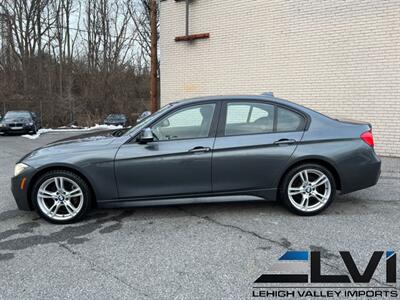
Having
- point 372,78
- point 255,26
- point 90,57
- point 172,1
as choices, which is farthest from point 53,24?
point 372,78

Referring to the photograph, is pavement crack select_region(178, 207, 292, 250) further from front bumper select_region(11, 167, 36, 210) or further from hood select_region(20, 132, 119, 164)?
front bumper select_region(11, 167, 36, 210)

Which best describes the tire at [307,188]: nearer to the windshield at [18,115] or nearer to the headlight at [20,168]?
the headlight at [20,168]

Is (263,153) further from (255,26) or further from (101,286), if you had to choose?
(255,26)

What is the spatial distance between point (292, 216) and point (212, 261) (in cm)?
155

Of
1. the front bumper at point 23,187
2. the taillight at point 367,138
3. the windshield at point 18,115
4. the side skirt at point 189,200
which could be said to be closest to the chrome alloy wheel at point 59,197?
the front bumper at point 23,187

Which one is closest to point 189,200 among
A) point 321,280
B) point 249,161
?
point 249,161

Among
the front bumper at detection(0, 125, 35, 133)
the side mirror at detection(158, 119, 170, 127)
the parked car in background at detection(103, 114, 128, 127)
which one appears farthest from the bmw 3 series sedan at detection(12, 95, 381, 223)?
the parked car in background at detection(103, 114, 128, 127)

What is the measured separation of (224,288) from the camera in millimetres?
2594

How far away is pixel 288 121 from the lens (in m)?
4.15

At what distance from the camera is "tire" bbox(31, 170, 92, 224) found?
12.7ft

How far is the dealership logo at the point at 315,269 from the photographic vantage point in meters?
2.72

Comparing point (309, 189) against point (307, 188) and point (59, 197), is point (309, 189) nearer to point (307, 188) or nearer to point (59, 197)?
point (307, 188)

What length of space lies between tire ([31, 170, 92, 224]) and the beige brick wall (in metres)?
7.03

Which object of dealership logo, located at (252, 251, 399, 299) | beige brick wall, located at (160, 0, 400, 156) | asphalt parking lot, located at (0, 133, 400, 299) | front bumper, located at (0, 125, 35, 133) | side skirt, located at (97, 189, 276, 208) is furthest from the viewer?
front bumper, located at (0, 125, 35, 133)
